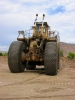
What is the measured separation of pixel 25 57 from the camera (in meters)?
13.4

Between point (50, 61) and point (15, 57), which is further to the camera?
point (15, 57)

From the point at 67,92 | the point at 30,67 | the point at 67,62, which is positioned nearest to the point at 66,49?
the point at 67,62

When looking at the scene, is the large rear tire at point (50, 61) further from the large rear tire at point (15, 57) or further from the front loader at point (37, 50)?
the large rear tire at point (15, 57)

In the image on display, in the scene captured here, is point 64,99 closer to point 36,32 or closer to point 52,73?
point 52,73

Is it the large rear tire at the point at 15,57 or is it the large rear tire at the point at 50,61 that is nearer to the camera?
the large rear tire at the point at 50,61

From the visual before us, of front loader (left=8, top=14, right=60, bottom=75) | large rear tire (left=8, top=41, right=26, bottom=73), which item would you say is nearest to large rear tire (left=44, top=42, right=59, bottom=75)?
front loader (left=8, top=14, right=60, bottom=75)

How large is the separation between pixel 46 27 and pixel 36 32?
2.20ft

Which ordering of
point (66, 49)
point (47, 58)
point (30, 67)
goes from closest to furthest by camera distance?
Answer: point (47, 58)
point (30, 67)
point (66, 49)

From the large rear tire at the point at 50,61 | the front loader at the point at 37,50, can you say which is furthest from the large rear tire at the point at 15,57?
the large rear tire at the point at 50,61

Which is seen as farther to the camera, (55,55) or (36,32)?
(36,32)

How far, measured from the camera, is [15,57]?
12.8 m

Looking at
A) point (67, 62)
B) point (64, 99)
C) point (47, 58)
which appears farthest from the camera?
point (67, 62)

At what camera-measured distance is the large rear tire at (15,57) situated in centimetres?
1282

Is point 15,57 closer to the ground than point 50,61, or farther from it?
farther from it
